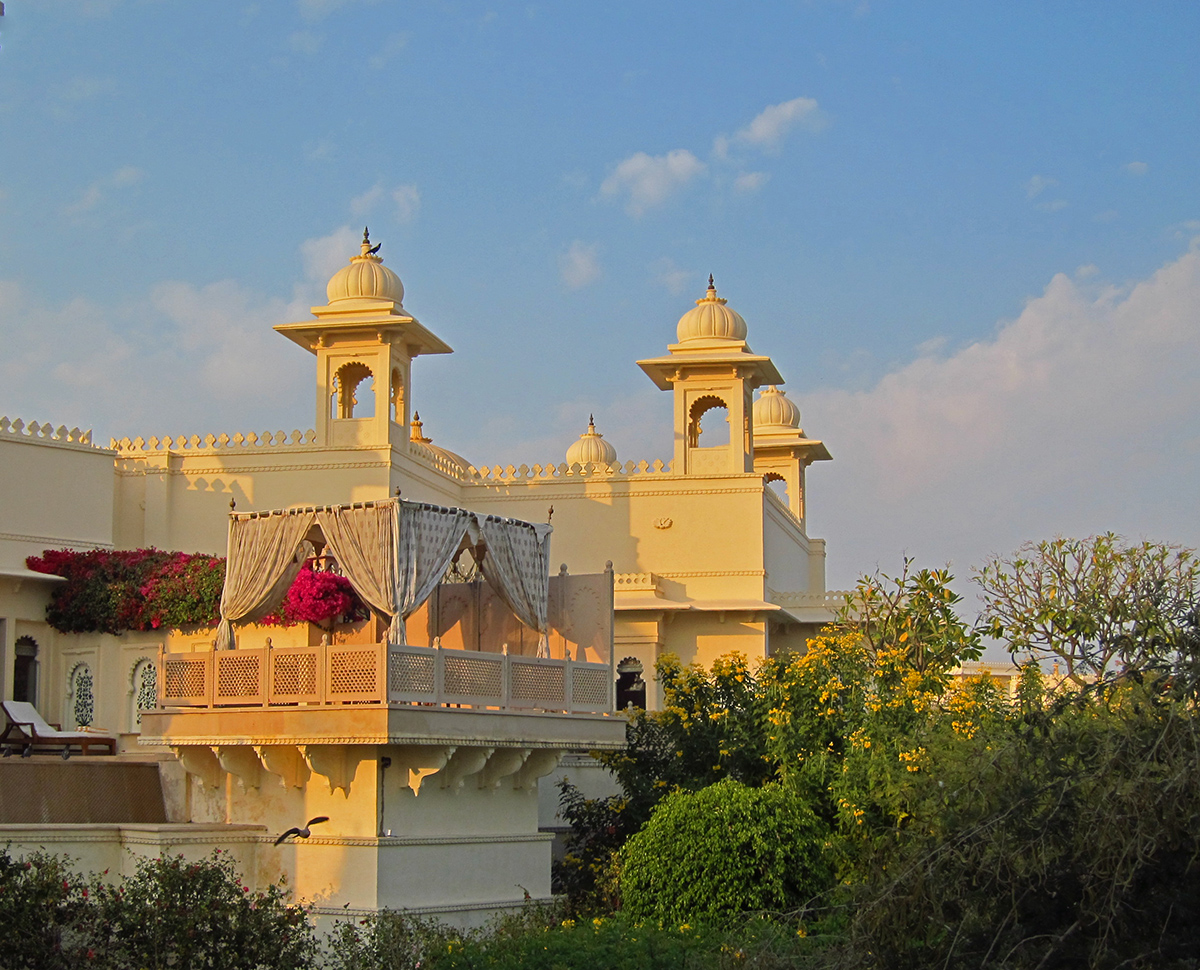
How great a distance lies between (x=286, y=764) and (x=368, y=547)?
2212mm

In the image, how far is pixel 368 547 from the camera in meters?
15.1

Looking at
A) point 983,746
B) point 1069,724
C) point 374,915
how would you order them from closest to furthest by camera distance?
point 1069,724 → point 983,746 → point 374,915

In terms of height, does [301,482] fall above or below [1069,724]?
above

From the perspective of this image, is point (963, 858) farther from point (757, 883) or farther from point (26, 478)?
point (26, 478)

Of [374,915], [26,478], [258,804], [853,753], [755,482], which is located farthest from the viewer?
[755,482]

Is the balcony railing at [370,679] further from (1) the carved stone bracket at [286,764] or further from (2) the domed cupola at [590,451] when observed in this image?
(2) the domed cupola at [590,451]

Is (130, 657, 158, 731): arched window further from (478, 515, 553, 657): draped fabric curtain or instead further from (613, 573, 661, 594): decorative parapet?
(613, 573, 661, 594): decorative parapet

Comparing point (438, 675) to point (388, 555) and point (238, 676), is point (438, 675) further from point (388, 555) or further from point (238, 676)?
point (238, 676)

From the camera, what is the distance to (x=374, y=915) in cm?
1440

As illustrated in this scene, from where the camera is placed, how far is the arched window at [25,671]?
20.8 meters

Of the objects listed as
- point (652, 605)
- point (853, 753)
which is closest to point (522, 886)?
point (853, 753)

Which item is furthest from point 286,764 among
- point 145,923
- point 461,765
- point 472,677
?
point 145,923

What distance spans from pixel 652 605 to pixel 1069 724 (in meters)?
16.2

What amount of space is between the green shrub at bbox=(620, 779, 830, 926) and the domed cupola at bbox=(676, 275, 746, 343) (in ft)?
40.2
